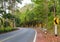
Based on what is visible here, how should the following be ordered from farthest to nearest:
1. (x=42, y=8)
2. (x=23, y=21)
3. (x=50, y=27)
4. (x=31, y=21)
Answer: (x=23, y=21), (x=31, y=21), (x=42, y=8), (x=50, y=27)

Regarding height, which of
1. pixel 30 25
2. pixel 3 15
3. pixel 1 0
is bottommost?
pixel 30 25

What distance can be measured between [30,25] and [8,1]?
66.6m

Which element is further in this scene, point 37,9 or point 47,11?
point 37,9

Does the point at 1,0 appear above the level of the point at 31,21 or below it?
above

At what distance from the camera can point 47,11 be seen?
6034 cm

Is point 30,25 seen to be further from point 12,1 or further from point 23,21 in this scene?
point 12,1

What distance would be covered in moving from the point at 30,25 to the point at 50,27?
8782cm

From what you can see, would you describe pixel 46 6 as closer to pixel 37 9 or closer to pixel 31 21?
pixel 37 9

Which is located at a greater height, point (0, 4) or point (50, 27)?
point (0, 4)

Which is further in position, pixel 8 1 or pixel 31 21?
pixel 31 21

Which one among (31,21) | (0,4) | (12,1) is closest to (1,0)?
(0,4)

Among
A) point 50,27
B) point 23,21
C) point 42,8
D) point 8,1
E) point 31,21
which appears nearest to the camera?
point 50,27

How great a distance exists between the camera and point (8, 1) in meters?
73.1

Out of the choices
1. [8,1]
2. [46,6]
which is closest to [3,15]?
[46,6]
